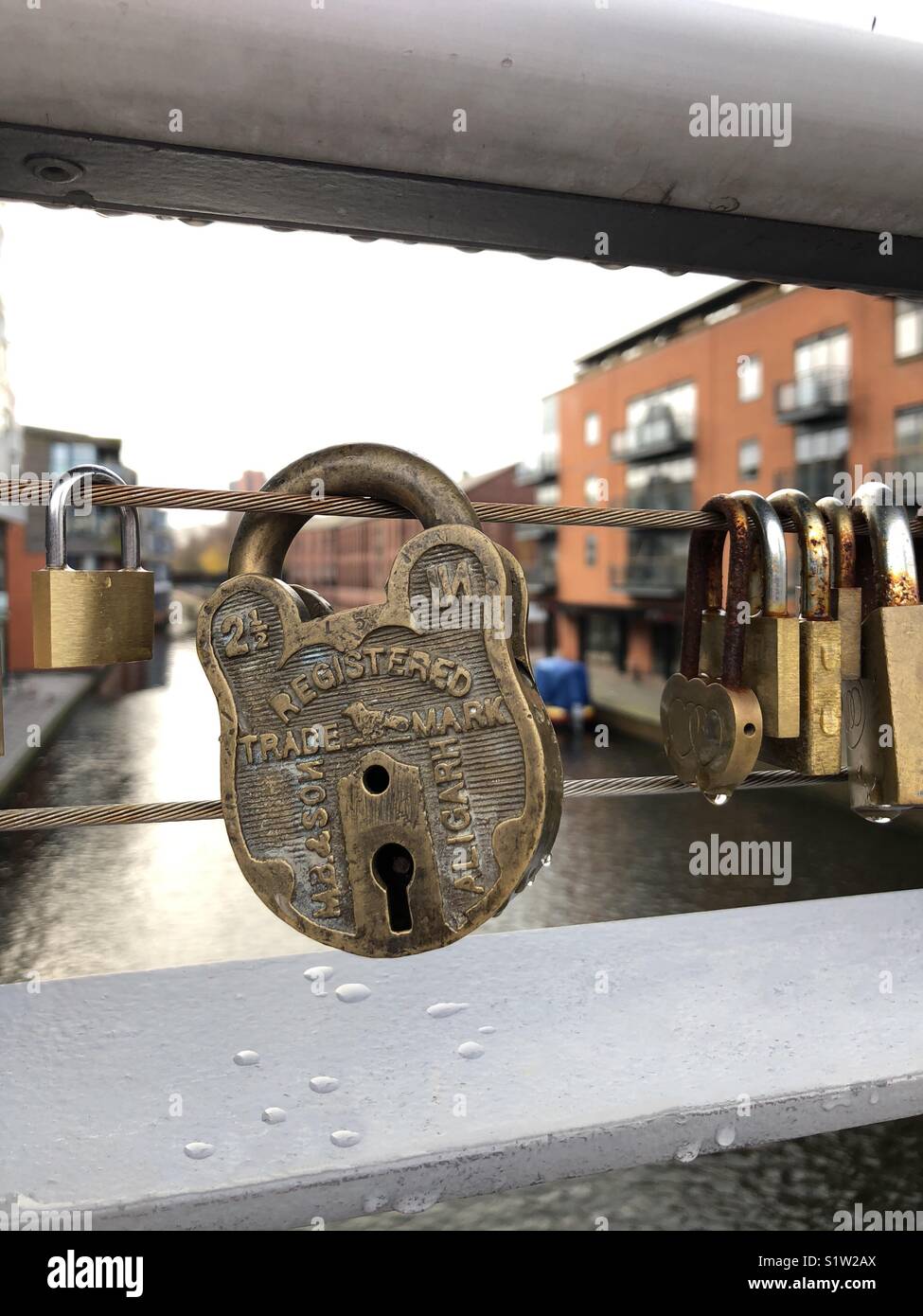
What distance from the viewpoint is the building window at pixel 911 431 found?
34.9 ft

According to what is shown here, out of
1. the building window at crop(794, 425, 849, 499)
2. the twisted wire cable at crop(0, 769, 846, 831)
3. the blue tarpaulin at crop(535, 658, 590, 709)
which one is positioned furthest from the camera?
the blue tarpaulin at crop(535, 658, 590, 709)

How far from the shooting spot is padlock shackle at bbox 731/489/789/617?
91 centimetres

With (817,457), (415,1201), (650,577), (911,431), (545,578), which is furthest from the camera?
(545,578)

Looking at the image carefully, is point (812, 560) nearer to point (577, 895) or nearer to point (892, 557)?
point (892, 557)

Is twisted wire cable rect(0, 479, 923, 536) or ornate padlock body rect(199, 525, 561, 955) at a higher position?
twisted wire cable rect(0, 479, 923, 536)

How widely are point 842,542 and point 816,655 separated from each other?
13 cm

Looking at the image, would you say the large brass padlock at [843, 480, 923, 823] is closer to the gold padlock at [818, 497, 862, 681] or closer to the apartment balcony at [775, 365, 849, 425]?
the gold padlock at [818, 497, 862, 681]

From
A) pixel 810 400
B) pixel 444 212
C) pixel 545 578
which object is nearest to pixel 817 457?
pixel 810 400

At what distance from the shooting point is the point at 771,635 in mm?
907

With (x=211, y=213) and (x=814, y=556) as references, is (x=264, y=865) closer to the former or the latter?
(x=814, y=556)

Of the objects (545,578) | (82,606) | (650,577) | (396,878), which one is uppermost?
(545,578)

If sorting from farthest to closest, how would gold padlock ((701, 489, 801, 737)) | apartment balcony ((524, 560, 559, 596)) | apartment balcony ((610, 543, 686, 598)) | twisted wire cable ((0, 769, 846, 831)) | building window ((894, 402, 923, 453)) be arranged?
apartment balcony ((524, 560, 559, 596)) < apartment balcony ((610, 543, 686, 598)) < building window ((894, 402, 923, 453)) < gold padlock ((701, 489, 801, 737)) < twisted wire cable ((0, 769, 846, 831))

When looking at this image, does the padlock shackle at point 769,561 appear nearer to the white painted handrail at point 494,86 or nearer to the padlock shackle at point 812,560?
the padlock shackle at point 812,560

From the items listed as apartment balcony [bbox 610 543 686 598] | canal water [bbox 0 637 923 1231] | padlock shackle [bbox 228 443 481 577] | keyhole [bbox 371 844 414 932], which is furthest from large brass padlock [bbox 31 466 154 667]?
apartment balcony [bbox 610 543 686 598]
